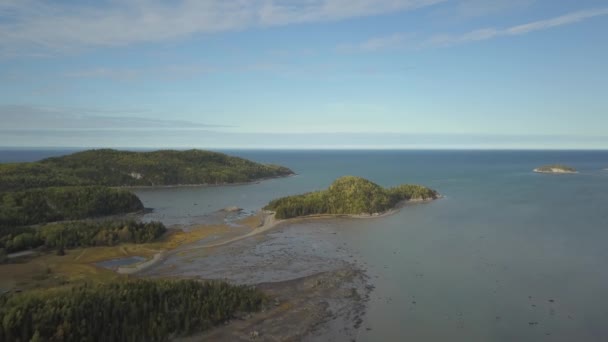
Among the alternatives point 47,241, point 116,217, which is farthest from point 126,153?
point 47,241

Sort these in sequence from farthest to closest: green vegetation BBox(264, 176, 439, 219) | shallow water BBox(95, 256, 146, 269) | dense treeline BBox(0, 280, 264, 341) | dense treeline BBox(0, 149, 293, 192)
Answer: dense treeline BBox(0, 149, 293, 192)
green vegetation BBox(264, 176, 439, 219)
shallow water BBox(95, 256, 146, 269)
dense treeline BBox(0, 280, 264, 341)

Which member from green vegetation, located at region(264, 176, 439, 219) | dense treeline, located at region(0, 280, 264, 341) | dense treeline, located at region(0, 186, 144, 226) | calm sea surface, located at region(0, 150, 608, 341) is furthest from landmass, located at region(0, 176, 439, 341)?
dense treeline, located at region(0, 186, 144, 226)

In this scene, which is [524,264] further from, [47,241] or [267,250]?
[47,241]

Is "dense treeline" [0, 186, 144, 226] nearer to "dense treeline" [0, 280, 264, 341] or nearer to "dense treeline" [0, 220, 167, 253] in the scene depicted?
"dense treeline" [0, 220, 167, 253]

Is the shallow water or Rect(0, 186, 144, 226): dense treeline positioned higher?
Rect(0, 186, 144, 226): dense treeline

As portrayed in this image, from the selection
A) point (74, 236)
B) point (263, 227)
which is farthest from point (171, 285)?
point (263, 227)

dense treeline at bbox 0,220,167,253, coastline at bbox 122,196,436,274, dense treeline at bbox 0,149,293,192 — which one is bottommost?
coastline at bbox 122,196,436,274
